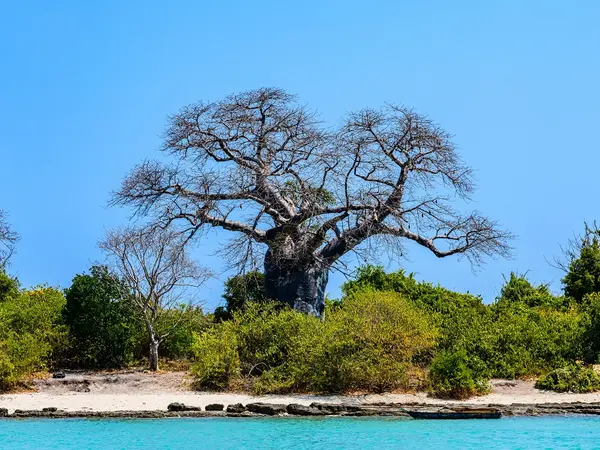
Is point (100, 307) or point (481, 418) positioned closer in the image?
point (481, 418)

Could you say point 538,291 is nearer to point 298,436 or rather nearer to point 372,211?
point 372,211

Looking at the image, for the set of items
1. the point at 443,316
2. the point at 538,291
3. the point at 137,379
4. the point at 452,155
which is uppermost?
the point at 452,155

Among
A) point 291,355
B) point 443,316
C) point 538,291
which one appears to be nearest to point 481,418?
point 291,355

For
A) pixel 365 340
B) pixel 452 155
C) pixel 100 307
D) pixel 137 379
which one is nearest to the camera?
pixel 365 340

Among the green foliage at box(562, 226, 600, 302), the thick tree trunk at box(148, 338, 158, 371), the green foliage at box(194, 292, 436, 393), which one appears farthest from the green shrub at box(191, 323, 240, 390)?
the green foliage at box(562, 226, 600, 302)

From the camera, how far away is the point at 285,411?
1574cm

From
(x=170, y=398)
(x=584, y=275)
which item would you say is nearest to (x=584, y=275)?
(x=584, y=275)

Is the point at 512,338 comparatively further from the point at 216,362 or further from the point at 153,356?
the point at 153,356

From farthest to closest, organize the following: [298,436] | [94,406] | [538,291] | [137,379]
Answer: [538,291] → [137,379] → [94,406] → [298,436]

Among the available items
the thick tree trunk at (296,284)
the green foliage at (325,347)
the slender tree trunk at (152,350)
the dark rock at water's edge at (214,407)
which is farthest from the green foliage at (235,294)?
the dark rock at water's edge at (214,407)

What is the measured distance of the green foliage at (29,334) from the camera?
1934 centimetres

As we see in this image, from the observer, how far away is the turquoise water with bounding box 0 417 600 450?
12742mm

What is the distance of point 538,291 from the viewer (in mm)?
32156

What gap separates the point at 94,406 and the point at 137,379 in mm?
4508
